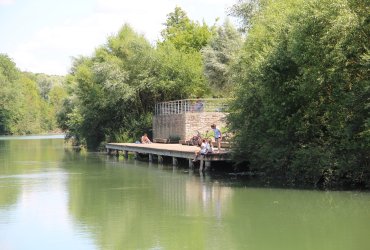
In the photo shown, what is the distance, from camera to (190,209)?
1870 cm

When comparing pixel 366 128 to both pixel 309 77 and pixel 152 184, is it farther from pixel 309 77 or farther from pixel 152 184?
pixel 152 184

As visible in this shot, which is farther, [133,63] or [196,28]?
[196,28]

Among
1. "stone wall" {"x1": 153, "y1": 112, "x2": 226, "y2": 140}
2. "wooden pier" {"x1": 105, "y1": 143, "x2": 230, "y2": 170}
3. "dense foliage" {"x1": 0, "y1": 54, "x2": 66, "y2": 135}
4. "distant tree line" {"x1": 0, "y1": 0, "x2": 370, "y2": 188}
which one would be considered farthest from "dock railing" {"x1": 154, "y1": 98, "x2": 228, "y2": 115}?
"dense foliage" {"x1": 0, "y1": 54, "x2": 66, "y2": 135}

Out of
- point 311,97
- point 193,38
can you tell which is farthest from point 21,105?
point 311,97

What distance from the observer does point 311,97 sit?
22.0 meters

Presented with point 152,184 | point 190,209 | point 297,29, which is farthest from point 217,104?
point 190,209

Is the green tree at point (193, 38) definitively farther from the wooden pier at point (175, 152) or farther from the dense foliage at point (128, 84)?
the wooden pier at point (175, 152)

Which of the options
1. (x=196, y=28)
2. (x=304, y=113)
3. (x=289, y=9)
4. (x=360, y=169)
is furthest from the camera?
(x=196, y=28)

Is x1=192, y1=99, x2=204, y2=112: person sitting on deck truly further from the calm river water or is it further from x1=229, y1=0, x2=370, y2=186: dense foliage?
x1=229, y1=0, x2=370, y2=186: dense foliage

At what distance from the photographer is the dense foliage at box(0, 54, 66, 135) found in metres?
103

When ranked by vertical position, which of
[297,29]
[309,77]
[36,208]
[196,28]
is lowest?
[36,208]

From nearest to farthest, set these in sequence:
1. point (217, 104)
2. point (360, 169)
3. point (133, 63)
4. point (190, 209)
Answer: point (190, 209), point (360, 169), point (217, 104), point (133, 63)

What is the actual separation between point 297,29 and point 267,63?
2148 mm

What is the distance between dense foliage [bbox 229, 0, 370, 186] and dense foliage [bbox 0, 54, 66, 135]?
65.8m
